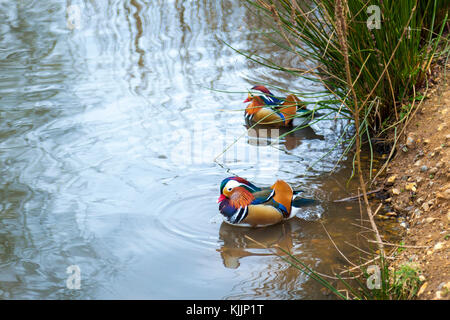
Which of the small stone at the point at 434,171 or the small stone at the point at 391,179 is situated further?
the small stone at the point at 391,179

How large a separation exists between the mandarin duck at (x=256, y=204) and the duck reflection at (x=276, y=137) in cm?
134

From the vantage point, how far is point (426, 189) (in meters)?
4.37

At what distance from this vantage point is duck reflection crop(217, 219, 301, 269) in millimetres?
4117

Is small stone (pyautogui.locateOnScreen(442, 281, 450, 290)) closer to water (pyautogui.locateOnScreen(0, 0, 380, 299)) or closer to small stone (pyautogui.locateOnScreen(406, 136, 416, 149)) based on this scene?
water (pyautogui.locateOnScreen(0, 0, 380, 299))

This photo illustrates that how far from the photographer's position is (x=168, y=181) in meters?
5.00

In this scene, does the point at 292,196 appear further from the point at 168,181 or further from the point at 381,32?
the point at 381,32

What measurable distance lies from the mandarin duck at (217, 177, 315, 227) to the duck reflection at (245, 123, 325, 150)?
4.40ft

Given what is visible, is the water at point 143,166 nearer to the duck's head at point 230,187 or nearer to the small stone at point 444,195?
the duck's head at point 230,187

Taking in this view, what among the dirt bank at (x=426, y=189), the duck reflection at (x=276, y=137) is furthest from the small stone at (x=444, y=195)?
the duck reflection at (x=276, y=137)

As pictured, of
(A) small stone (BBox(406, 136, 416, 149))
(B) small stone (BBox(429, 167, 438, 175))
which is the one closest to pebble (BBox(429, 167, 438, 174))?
(B) small stone (BBox(429, 167, 438, 175))

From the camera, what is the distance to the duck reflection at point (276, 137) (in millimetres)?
5762
